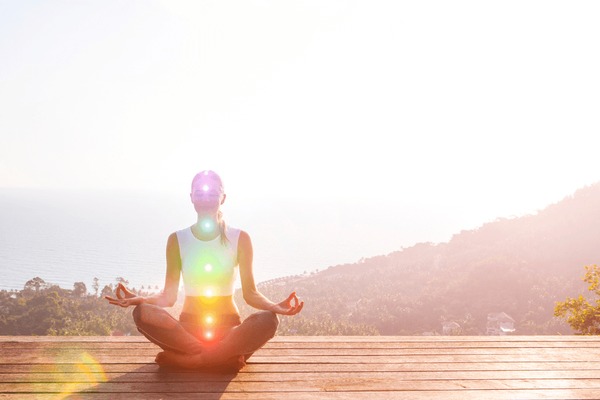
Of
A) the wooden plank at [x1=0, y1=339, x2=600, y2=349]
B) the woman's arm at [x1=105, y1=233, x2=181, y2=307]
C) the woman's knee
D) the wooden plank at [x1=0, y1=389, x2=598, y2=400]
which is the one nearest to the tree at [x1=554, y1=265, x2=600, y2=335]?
the wooden plank at [x1=0, y1=339, x2=600, y2=349]

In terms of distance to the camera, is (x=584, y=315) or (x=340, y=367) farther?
(x=584, y=315)

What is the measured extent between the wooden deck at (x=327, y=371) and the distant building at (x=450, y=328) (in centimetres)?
5285

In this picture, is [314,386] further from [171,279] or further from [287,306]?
[171,279]

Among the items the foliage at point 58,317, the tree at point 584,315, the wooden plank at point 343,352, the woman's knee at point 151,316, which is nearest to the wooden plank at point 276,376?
the woman's knee at point 151,316

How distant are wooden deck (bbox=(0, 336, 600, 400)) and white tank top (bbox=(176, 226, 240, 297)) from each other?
0.74m

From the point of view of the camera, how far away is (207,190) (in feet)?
15.5

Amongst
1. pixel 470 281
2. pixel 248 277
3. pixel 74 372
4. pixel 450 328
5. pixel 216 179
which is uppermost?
pixel 216 179

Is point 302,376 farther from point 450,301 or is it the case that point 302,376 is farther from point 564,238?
point 564,238

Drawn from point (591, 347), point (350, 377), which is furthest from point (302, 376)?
point (591, 347)

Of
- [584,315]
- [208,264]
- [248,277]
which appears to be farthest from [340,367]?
[584,315]

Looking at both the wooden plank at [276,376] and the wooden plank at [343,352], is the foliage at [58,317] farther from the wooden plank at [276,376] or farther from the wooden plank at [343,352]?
the wooden plank at [276,376]

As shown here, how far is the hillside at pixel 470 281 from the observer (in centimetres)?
6222

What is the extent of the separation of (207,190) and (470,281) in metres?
76.1

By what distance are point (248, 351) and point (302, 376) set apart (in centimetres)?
52
